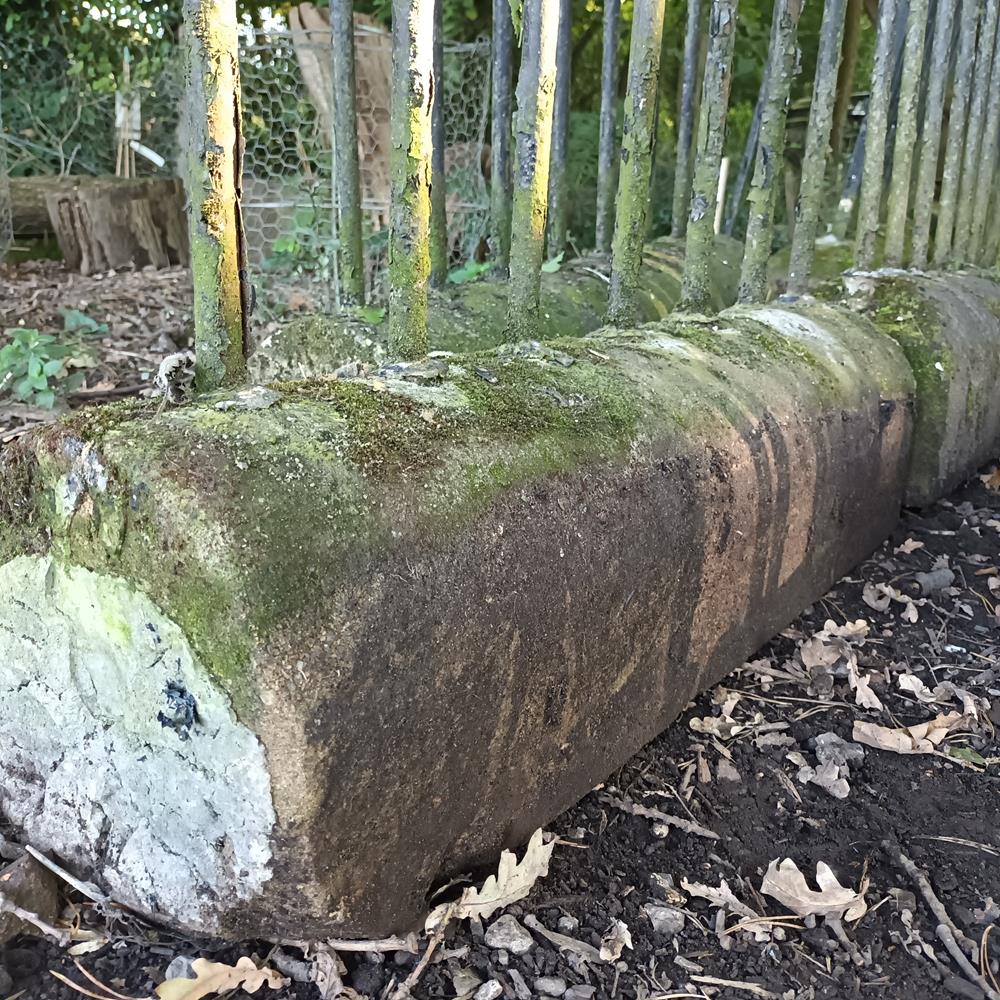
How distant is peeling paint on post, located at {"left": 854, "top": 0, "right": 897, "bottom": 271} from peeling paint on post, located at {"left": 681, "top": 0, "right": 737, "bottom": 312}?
1.29 metres

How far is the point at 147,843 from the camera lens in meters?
1.49

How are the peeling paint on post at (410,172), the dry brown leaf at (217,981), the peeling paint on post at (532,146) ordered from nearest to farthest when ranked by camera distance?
the dry brown leaf at (217,981), the peeling paint on post at (410,172), the peeling paint on post at (532,146)

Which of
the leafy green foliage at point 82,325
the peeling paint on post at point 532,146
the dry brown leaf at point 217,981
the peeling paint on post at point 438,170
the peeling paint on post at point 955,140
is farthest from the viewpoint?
the leafy green foliage at point 82,325

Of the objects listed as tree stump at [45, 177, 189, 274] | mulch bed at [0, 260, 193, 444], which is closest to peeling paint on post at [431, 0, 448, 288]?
mulch bed at [0, 260, 193, 444]

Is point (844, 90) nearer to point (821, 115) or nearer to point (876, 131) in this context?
point (876, 131)

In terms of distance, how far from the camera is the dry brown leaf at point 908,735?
237 centimetres

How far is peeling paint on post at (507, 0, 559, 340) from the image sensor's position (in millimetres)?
2309

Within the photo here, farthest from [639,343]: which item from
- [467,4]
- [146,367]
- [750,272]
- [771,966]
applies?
[467,4]

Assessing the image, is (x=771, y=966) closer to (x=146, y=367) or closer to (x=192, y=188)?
(x=192, y=188)

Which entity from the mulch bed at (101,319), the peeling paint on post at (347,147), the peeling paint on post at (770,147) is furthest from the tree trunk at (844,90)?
the mulch bed at (101,319)

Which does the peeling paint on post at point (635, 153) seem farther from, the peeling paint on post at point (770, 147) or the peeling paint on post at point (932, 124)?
the peeling paint on post at point (932, 124)

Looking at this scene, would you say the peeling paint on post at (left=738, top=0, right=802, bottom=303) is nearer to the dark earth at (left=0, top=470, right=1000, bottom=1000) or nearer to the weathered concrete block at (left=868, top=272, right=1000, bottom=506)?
the weathered concrete block at (left=868, top=272, right=1000, bottom=506)

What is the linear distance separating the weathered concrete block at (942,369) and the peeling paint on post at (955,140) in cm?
100

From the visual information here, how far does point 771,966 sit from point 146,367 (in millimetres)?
4185
